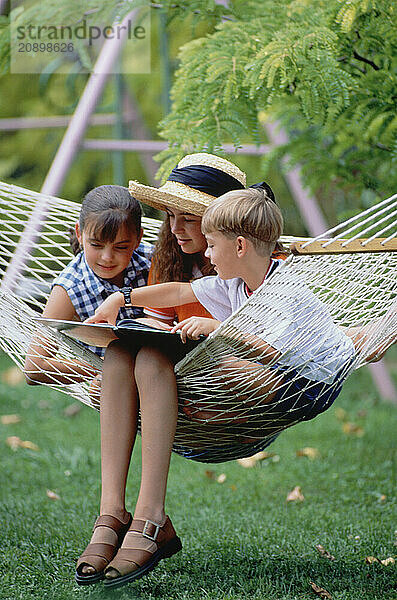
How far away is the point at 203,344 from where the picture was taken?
1.51 meters

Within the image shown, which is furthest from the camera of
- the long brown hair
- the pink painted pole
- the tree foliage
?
the pink painted pole

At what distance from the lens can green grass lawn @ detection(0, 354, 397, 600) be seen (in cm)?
182

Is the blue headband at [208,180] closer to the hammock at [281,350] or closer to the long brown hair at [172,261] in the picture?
the long brown hair at [172,261]

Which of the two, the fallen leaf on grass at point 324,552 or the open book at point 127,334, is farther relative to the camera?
the fallen leaf on grass at point 324,552

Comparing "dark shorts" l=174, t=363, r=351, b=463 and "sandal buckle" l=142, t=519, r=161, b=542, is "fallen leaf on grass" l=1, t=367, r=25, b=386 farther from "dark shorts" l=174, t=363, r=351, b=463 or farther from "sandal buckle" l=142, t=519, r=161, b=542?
"sandal buckle" l=142, t=519, r=161, b=542

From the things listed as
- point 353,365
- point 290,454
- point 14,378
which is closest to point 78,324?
point 353,365

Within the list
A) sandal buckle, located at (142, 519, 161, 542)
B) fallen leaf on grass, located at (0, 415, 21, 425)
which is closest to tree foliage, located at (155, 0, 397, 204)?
sandal buckle, located at (142, 519, 161, 542)

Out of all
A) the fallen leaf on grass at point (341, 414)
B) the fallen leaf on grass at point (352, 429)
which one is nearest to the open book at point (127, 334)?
the fallen leaf on grass at point (352, 429)

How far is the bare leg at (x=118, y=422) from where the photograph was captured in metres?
1.60

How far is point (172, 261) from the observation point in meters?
1.88

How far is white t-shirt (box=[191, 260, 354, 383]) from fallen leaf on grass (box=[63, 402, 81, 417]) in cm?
230

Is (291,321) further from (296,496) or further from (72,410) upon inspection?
(72,410)

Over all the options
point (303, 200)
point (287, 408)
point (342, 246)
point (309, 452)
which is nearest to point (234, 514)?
point (309, 452)

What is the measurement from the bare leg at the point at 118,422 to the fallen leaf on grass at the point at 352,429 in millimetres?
2153
